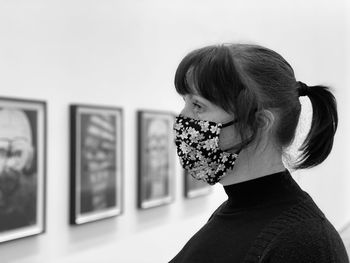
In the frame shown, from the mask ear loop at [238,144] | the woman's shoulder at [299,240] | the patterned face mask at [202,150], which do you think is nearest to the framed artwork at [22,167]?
the patterned face mask at [202,150]

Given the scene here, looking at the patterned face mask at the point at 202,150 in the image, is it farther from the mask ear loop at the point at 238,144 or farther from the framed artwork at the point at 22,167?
the framed artwork at the point at 22,167

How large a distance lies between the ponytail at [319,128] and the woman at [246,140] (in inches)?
0.9

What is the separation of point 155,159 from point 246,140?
2.71 m

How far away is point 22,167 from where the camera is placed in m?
2.99

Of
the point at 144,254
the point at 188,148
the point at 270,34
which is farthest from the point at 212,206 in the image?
the point at 188,148

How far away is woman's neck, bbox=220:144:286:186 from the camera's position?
61.6 inches

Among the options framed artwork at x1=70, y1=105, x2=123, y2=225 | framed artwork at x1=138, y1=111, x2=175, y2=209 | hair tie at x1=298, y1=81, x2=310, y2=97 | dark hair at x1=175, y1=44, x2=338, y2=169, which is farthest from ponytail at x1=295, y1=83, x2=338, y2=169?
framed artwork at x1=138, y1=111, x2=175, y2=209

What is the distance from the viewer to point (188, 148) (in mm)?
1773

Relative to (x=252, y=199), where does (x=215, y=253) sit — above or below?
below

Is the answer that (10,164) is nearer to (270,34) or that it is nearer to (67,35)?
(67,35)

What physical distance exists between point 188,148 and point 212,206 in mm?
3459

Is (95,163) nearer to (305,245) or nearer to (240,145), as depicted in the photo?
(240,145)

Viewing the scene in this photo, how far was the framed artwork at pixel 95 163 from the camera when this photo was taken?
3.39 metres

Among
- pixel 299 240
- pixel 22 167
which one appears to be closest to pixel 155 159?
pixel 22 167
